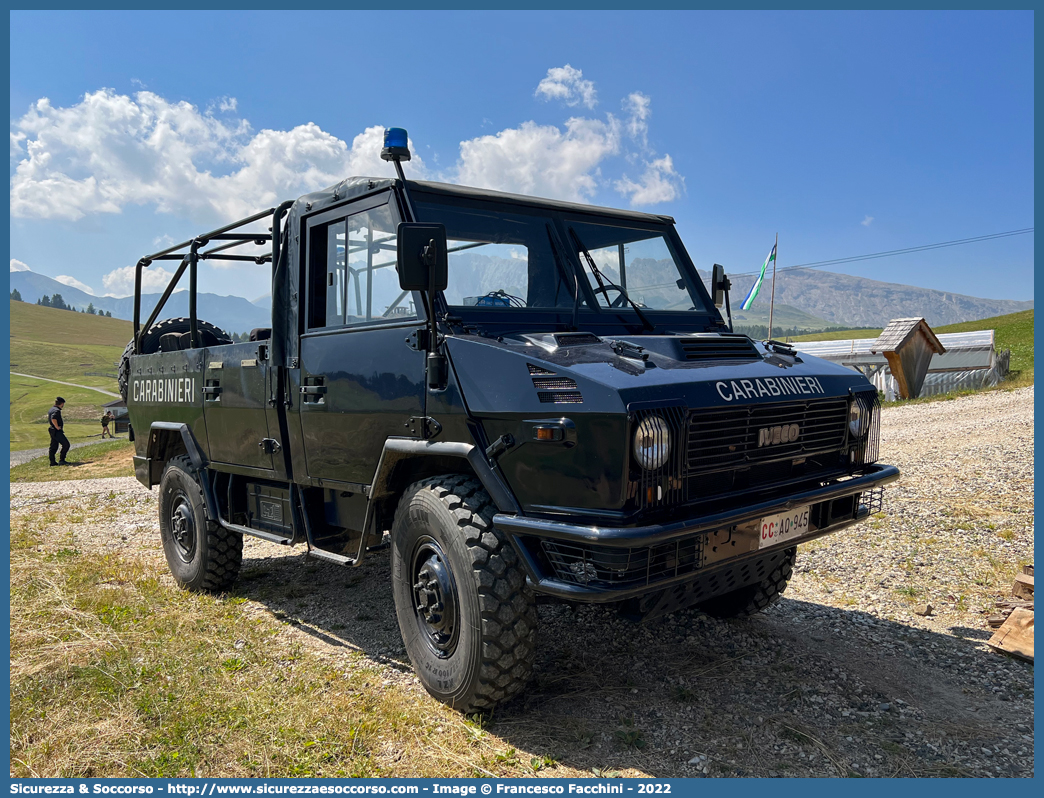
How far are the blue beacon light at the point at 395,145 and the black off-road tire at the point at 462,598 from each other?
177 cm

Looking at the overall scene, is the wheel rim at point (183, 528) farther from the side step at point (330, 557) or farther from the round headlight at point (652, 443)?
the round headlight at point (652, 443)

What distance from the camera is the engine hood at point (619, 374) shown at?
3148mm

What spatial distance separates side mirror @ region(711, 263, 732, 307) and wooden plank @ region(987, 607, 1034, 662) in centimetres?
257

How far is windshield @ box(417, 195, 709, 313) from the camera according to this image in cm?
422

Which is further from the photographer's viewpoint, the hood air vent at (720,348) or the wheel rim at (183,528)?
the wheel rim at (183,528)

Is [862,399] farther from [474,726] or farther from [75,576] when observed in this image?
[75,576]

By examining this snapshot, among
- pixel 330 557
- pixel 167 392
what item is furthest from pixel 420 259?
pixel 167 392

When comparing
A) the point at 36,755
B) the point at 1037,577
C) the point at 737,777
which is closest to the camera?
the point at 737,777

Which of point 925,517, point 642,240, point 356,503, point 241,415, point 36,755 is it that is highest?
point 642,240

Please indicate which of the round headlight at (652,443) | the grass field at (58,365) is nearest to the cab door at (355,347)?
the round headlight at (652,443)

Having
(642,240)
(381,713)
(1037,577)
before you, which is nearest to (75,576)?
(381,713)

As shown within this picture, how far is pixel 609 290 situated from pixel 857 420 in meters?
1.53

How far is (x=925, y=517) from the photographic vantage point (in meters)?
7.12

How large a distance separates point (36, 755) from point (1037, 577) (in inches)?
205
